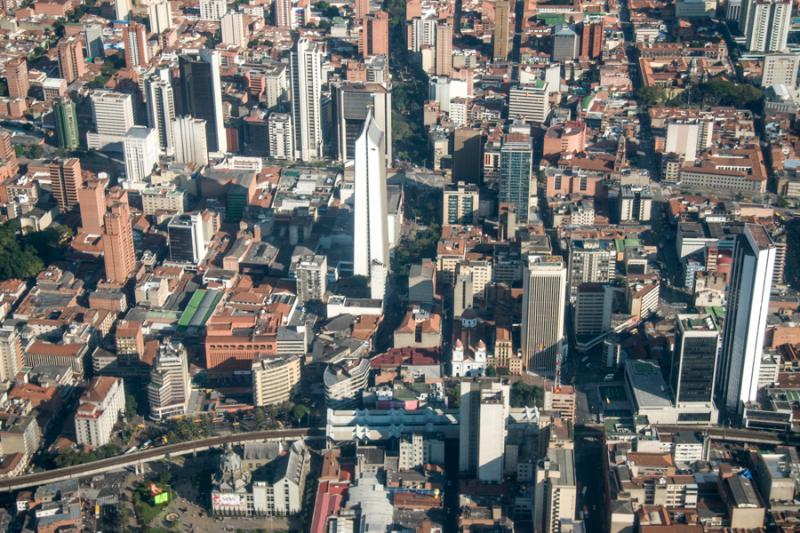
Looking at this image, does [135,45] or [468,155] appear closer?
[468,155]

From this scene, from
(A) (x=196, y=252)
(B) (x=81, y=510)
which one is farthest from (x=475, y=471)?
(A) (x=196, y=252)

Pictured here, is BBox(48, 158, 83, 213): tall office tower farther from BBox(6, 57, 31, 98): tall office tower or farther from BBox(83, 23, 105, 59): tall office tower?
BBox(83, 23, 105, 59): tall office tower

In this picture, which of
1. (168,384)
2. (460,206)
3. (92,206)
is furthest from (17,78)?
(168,384)

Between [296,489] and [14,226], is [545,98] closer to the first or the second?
[14,226]

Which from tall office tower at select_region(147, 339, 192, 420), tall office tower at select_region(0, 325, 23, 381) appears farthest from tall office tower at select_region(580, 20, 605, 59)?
tall office tower at select_region(0, 325, 23, 381)

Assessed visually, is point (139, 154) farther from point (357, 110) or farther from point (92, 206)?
point (357, 110)

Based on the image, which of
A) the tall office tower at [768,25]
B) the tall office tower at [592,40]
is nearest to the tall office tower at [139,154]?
the tall office tower at [592,40]
